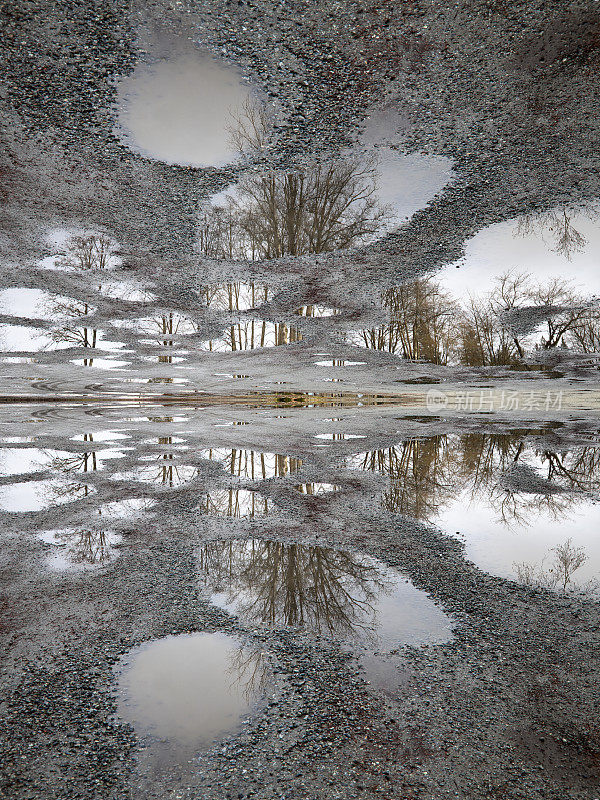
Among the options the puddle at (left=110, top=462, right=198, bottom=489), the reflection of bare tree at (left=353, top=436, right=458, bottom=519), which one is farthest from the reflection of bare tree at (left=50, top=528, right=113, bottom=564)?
the reflection of bare tree at (left=353, top=436, right=458, bottom=519)

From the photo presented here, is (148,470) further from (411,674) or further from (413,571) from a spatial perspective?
(411,674)

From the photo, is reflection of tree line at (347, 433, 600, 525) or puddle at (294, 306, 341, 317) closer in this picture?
reflection of tree line at (347, 433, 600, 525)

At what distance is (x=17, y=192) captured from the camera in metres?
4.88

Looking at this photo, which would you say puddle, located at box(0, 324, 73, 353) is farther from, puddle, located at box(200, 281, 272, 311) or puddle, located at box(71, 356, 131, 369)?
puddle, located at box(200, 281, 272, 311)

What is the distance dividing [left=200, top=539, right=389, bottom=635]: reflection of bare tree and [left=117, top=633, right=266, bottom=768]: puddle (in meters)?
0.22

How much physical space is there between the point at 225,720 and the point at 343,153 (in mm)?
4568

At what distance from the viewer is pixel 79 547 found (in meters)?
2.24

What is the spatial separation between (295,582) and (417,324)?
6.91 m

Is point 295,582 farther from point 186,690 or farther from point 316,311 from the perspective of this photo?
point 316,311

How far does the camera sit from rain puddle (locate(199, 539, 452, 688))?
1.50 metres

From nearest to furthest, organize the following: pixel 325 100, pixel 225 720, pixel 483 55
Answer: pixel 225 720
pixel 483 55
pixel 325 100

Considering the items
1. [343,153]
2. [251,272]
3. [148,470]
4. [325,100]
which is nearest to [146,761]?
[148,470]

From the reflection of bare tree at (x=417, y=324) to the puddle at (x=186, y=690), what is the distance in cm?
606

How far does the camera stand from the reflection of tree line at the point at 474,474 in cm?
299
